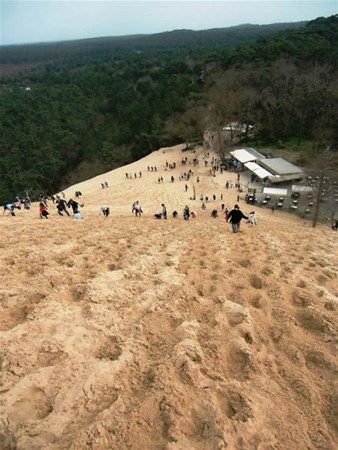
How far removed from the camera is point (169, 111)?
59344mm

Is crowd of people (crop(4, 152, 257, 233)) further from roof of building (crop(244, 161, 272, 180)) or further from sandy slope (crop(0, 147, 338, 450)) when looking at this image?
sandy slope (crop(0, 147, 338, 450))

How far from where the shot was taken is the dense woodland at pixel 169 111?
45.5m

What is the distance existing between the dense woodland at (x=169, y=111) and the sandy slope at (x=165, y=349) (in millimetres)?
37235

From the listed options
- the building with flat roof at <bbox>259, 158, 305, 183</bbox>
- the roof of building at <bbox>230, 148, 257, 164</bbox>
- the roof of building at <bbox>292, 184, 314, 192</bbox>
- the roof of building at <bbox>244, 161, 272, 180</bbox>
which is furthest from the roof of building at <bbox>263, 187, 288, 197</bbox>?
the roof of building at <bbox>230, 148, 257, 164</bbox>

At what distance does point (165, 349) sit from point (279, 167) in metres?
31.7

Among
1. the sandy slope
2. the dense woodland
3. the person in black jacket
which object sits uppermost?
the sandy slope

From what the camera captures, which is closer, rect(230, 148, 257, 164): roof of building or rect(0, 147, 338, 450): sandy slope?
rect(0, 147, 338, 450): sandy slope

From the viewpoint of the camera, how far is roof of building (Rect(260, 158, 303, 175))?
1326 inches

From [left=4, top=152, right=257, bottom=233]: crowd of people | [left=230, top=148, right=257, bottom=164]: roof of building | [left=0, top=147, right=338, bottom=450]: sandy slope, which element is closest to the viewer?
[left=0, top=147, right=338, bottom=450]: sandy slope

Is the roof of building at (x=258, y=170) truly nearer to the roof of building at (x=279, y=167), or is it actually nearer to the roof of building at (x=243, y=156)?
the roof of building at (x=279, y=167)

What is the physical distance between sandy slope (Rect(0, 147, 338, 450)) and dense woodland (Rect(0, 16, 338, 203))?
122 ft

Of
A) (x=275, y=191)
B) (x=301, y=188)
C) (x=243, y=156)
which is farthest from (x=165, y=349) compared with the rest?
(x=243, y=156)

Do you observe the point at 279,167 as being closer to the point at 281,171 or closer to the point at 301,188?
the point at 281,171

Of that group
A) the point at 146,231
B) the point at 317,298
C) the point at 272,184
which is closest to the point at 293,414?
the point at 317,298
